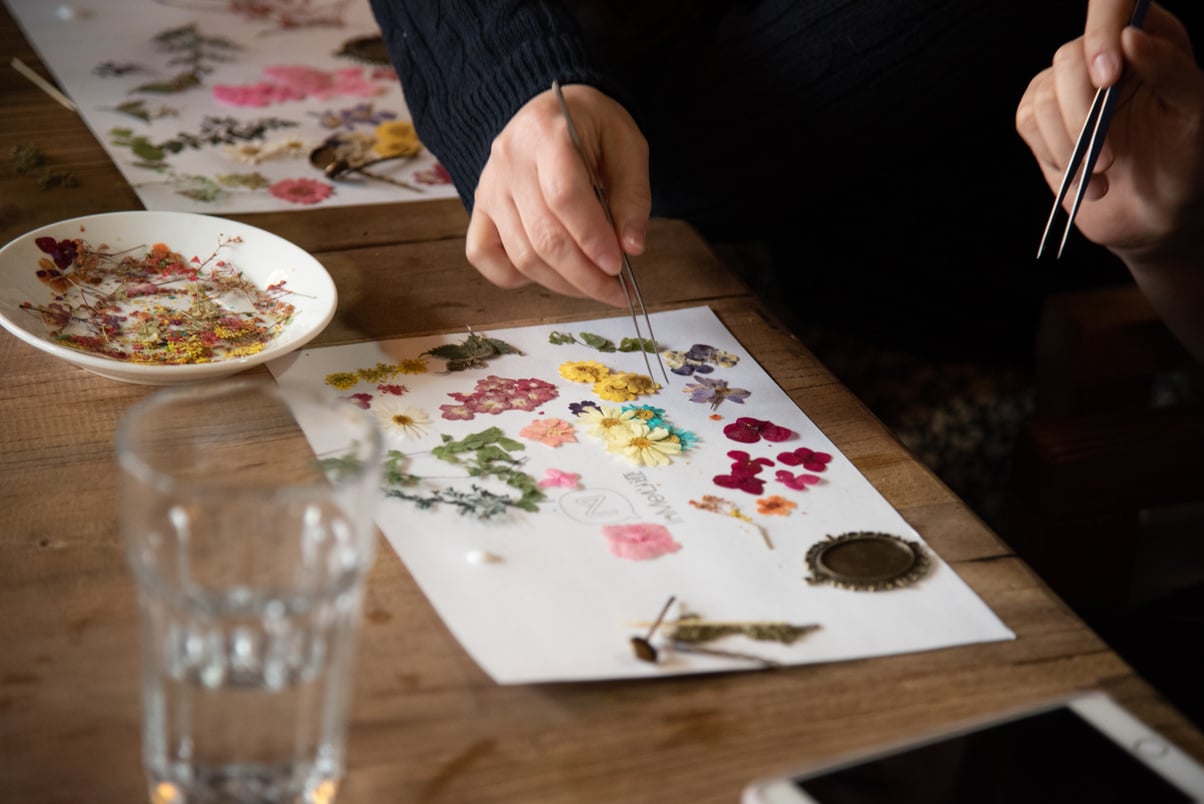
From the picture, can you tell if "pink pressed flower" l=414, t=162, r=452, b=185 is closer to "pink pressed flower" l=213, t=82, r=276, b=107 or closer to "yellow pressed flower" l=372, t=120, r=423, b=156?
"yellow pressed flower" l=372, t=120, r=423, b=156

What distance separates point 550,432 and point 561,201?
164 millimetres

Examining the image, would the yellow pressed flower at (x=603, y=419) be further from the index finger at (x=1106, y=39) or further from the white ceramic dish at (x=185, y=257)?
the index finger at (x=1106, y=39)

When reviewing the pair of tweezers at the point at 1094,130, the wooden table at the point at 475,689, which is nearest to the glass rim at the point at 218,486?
the wooden table at the point at 475,689

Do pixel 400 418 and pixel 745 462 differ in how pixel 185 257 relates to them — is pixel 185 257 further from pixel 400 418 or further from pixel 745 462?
pixel 745 462

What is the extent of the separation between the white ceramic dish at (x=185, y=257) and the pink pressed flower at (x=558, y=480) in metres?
0.21

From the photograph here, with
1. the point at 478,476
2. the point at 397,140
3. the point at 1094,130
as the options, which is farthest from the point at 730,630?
the point at 397,140

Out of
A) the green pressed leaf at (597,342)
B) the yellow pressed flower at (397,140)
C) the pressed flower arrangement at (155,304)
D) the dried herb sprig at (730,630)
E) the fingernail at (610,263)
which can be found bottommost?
the pressed flower arrangement at (155,304)

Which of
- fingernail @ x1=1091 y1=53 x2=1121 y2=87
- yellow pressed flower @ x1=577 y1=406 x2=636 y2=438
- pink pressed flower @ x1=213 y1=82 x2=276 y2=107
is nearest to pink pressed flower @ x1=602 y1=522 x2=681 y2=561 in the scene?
yellow pressed flower @ x1=577 y1=406 x2=636 y2=438

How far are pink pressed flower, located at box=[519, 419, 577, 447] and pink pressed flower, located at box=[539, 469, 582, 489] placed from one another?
1.3 inches

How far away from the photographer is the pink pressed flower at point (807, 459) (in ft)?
2.33

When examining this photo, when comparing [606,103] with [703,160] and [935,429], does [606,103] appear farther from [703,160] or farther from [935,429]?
[935,429]

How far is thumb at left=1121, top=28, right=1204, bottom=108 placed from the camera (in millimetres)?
827

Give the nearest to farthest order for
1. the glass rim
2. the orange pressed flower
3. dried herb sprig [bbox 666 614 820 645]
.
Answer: the glass rim → dried herb sprig [bbox 666 614 820 645] → the orange pressed flower

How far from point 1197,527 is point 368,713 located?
3.17 feet
